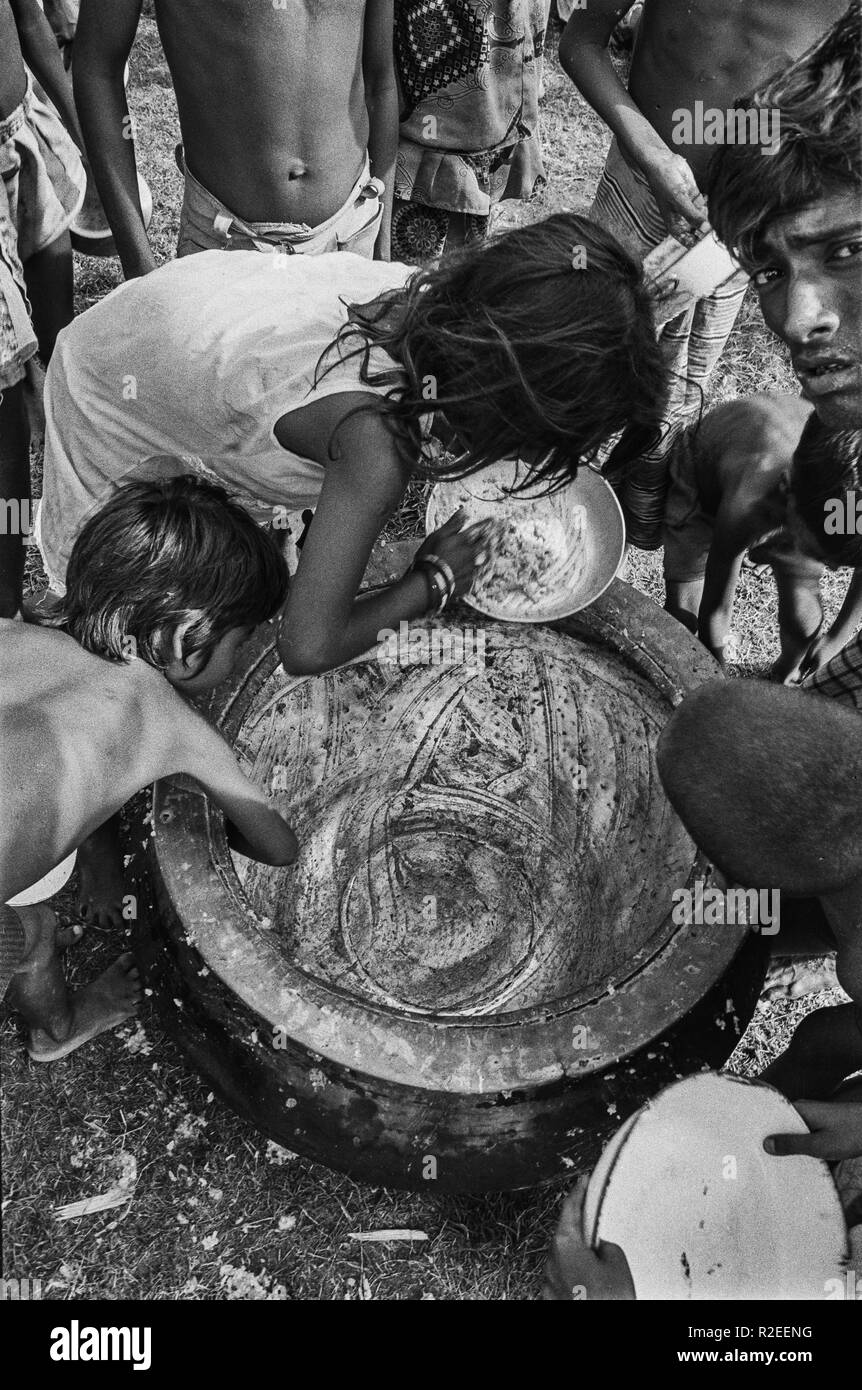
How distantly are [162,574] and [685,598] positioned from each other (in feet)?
4.79

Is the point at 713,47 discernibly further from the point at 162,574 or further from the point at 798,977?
the point at 798,977

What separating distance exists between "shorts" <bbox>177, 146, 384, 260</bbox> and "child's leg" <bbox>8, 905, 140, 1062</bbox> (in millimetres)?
1411

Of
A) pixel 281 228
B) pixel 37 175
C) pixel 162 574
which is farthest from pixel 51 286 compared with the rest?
pixel 162 574

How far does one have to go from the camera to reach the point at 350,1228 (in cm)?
204

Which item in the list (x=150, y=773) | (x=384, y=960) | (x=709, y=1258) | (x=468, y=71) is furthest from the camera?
(x=468, y=71)

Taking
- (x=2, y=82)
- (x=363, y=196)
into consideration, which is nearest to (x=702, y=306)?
(x=363, y=196)

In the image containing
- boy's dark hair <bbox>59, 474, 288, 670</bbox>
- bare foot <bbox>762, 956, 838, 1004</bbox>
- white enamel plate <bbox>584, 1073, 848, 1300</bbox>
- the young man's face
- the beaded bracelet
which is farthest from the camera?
bare foot <bbox>762, 956, 838, 1004</bbox>

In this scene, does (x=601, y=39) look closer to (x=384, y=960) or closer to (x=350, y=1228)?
(x=384, y=960)

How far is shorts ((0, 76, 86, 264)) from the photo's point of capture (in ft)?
7.77

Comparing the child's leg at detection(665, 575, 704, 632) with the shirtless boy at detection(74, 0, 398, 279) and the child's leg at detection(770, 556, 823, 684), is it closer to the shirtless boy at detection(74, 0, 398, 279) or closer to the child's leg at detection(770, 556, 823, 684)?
the child's leg at detection(770, 556, 823, 684)

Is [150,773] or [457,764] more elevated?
[150,773]

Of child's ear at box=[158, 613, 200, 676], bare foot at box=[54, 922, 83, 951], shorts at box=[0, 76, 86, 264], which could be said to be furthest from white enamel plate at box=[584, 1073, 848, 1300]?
shorts at box=[0, 76, 86, 264]

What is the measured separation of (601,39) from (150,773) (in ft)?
6.44
